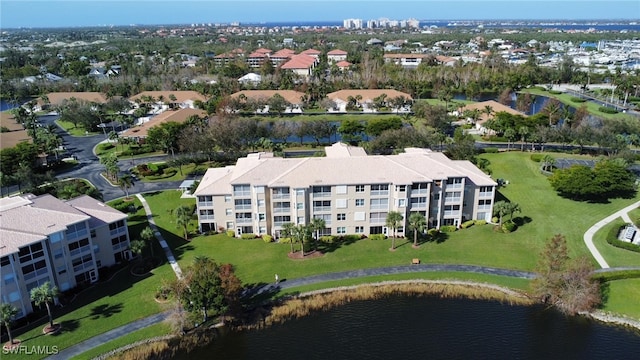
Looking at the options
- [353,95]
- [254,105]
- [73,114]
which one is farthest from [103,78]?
[353,95]

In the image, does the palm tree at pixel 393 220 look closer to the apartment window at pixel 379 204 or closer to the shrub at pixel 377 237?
the apartment window at pixel 379 204

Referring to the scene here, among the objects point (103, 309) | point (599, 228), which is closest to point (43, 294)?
point (103, 309)

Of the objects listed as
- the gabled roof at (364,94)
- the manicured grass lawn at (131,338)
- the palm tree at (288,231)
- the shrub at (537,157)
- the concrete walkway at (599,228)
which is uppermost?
the gabled roof at (364,94)

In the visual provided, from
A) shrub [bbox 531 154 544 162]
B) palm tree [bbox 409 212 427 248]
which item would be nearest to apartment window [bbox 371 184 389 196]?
palm tree [bbox 409 212 427 248]

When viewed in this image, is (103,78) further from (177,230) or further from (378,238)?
(378,238)

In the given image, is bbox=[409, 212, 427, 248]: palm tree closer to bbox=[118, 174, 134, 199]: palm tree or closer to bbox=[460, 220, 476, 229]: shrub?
bbox=[460, 220, 476, 229]: shrub

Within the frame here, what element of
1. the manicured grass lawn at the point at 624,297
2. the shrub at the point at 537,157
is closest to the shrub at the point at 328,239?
the manicured grass lawn at the point at 624,297
